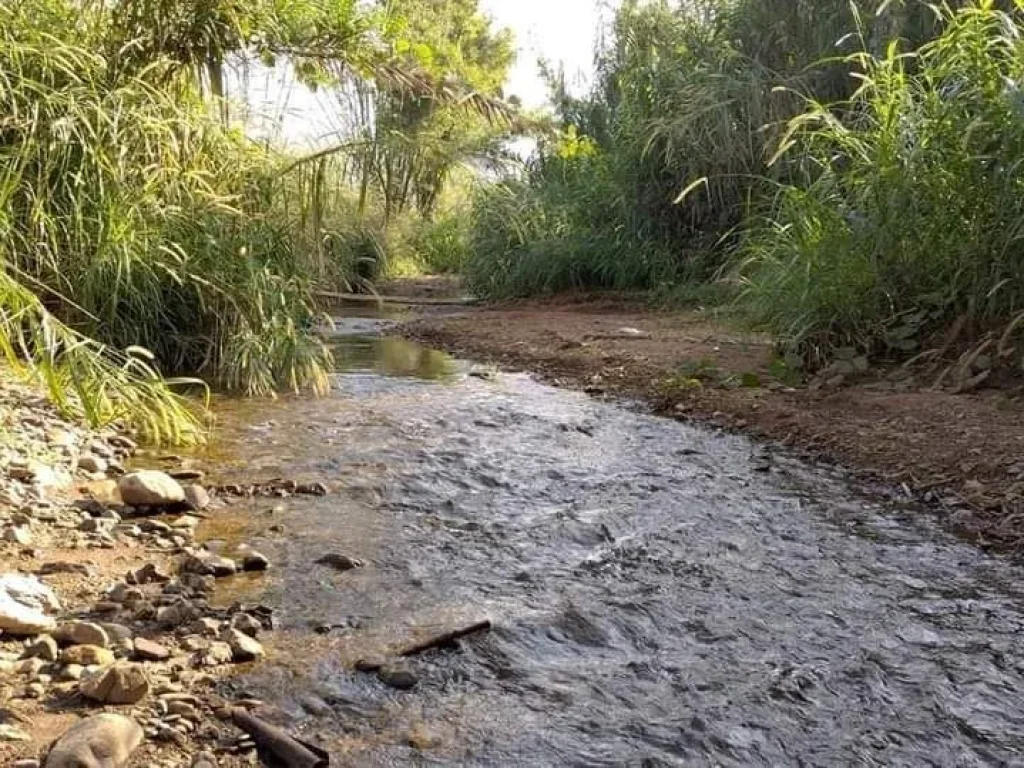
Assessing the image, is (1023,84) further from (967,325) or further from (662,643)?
(662,643)

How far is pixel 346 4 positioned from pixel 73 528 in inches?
161

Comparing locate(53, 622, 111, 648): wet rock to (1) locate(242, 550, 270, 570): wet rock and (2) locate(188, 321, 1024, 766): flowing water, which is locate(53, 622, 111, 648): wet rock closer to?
(2) locate(188, 321, 1024, 766): flowing water

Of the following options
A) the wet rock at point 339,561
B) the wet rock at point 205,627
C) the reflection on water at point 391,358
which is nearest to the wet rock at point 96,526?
the wet rock at point 339,561

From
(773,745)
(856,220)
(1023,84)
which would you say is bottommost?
(773,745)

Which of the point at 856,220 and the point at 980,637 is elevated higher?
the point at 856,220

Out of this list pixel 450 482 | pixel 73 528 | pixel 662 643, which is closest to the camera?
pixel 662 643

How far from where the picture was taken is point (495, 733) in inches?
75.9

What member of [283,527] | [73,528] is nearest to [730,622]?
[283,527]

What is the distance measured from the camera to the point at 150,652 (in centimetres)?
214

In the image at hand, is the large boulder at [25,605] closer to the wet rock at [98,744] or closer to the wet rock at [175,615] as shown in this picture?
the wet rock at [175,615]

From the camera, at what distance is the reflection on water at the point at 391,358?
7.12 metres

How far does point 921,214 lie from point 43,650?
14.9 feet

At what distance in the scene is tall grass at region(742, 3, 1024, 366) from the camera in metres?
4.63

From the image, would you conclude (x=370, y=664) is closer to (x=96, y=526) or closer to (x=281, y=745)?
(x=281, y=745)
